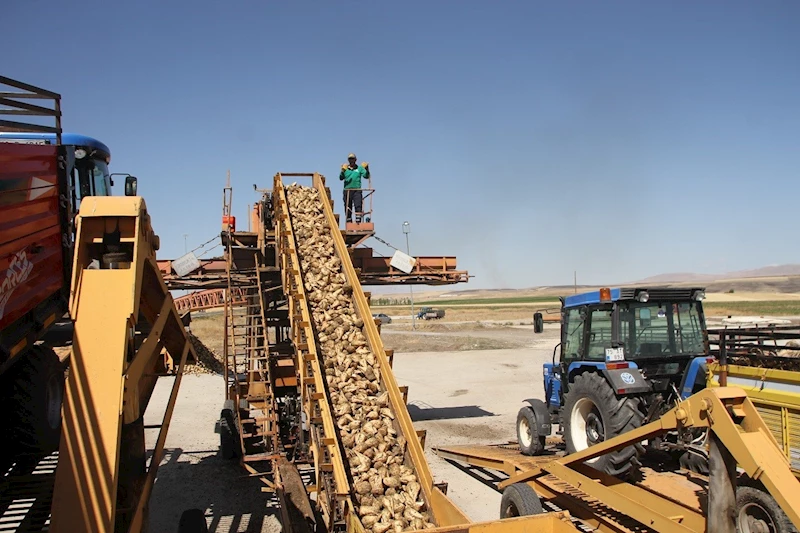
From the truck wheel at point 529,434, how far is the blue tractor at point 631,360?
93cm

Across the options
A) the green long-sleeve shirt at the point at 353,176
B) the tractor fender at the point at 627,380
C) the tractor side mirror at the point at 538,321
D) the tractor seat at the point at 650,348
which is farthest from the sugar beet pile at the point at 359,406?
the green long-sleeve shirt at the point at 353,176

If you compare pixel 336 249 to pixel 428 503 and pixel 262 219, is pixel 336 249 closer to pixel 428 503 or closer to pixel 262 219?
pixel 262 219

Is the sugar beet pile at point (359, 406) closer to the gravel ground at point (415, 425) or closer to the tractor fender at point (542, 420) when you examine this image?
the gravel ground at point (415, 425)

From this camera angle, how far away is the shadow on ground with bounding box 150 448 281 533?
7938mm

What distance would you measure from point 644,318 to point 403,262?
19.5 feet

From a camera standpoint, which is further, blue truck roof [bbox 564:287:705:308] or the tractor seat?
the tractor seat

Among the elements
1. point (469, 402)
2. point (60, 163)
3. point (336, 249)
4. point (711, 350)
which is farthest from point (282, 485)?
point (469, 402)

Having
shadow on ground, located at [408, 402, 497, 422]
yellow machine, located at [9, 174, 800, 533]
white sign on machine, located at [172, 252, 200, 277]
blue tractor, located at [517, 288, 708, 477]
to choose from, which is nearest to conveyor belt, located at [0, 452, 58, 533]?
yellow machine, located at [9, 174, 800, 533]

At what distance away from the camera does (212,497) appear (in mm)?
9000

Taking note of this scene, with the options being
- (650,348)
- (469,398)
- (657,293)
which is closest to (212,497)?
(650,348)

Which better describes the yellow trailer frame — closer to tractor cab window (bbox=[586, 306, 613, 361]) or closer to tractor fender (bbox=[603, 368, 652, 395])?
tractor fender (bbox=[603, 368, 652, 395])

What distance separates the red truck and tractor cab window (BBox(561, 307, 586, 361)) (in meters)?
6.29

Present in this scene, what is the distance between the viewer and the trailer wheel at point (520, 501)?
591 centimetres

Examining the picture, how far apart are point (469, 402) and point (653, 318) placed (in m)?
10.7
